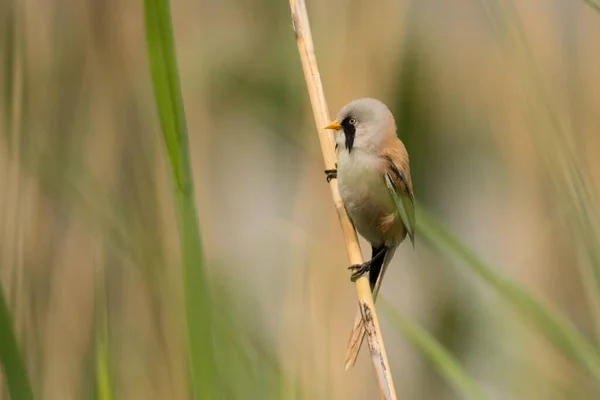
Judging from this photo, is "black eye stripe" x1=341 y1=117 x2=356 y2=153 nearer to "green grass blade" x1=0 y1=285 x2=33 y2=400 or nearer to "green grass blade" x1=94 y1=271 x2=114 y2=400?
"green grass blade" x1=94 y1=271 x2=114 y2=400

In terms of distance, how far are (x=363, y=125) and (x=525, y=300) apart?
365 mm

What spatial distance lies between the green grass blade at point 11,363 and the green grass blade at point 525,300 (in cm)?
37

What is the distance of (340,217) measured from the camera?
0.82 m

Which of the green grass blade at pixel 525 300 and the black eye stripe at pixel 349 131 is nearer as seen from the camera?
the green grass blade at pixel 525 300

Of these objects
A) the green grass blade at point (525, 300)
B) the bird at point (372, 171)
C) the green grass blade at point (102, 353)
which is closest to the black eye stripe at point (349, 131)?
the bird at point (372, 171)

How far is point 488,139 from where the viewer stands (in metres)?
1.26

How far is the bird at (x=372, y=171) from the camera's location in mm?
894

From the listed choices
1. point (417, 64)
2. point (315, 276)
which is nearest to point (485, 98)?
point (417, 64)

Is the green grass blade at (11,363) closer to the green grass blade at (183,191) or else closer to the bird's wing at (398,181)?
the green grass blade at (183,191)

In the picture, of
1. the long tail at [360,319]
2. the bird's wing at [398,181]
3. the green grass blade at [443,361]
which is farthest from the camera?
the bird's wing at [398,181]

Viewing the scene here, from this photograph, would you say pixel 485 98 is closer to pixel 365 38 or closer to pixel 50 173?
pixel 365 38

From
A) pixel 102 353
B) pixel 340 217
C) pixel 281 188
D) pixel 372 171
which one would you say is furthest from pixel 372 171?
pixel 102 353

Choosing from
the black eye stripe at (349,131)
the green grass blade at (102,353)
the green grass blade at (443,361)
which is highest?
the black eye stripe at (349,131)

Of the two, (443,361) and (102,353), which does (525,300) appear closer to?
(443,361)
